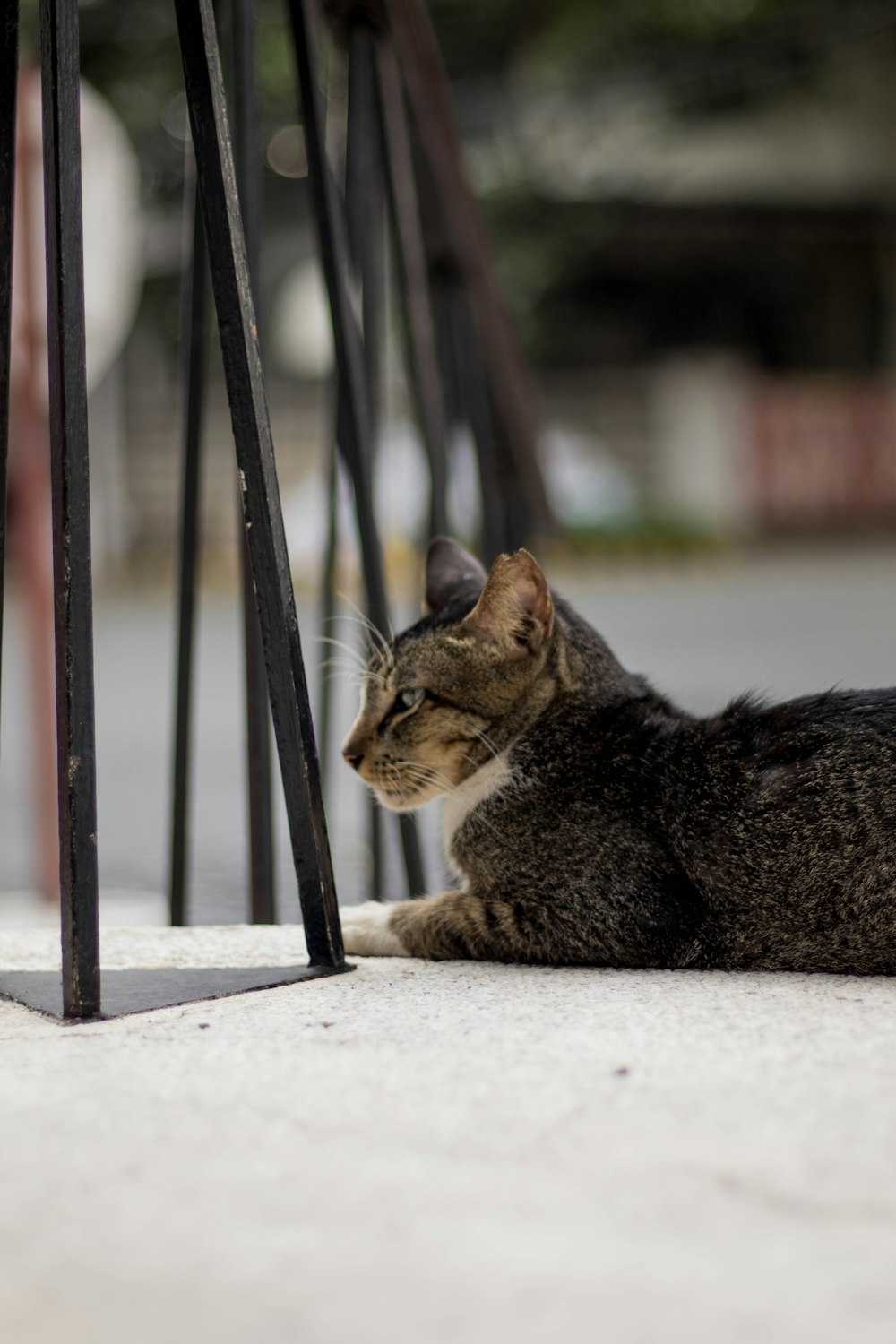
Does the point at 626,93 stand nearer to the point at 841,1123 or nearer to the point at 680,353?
the point at 680,353

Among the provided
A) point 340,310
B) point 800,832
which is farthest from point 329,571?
point 800,832

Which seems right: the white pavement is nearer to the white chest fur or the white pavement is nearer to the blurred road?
the white chest fur

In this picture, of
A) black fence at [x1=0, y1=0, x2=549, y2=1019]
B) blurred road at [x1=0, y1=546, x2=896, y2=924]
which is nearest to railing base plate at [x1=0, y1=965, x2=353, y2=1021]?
black fence at [x1=0, y1=0, x2=549, y2=1019]

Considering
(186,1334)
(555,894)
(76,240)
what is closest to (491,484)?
(555,894)

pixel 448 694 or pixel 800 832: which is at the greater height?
pixel 448 694

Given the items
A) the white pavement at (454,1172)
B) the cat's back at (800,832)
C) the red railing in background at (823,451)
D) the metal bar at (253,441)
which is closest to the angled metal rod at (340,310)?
the metal bar at (253,441)

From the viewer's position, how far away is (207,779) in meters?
6.09

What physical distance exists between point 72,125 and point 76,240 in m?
0.13

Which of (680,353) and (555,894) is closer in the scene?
(555,894)

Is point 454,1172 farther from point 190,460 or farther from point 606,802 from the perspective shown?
point 190,460

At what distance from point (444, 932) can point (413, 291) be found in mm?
1532

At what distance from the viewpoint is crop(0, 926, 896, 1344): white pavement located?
3.38 feet

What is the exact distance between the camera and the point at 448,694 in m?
2.37

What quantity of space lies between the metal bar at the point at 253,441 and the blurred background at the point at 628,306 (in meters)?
8.24
